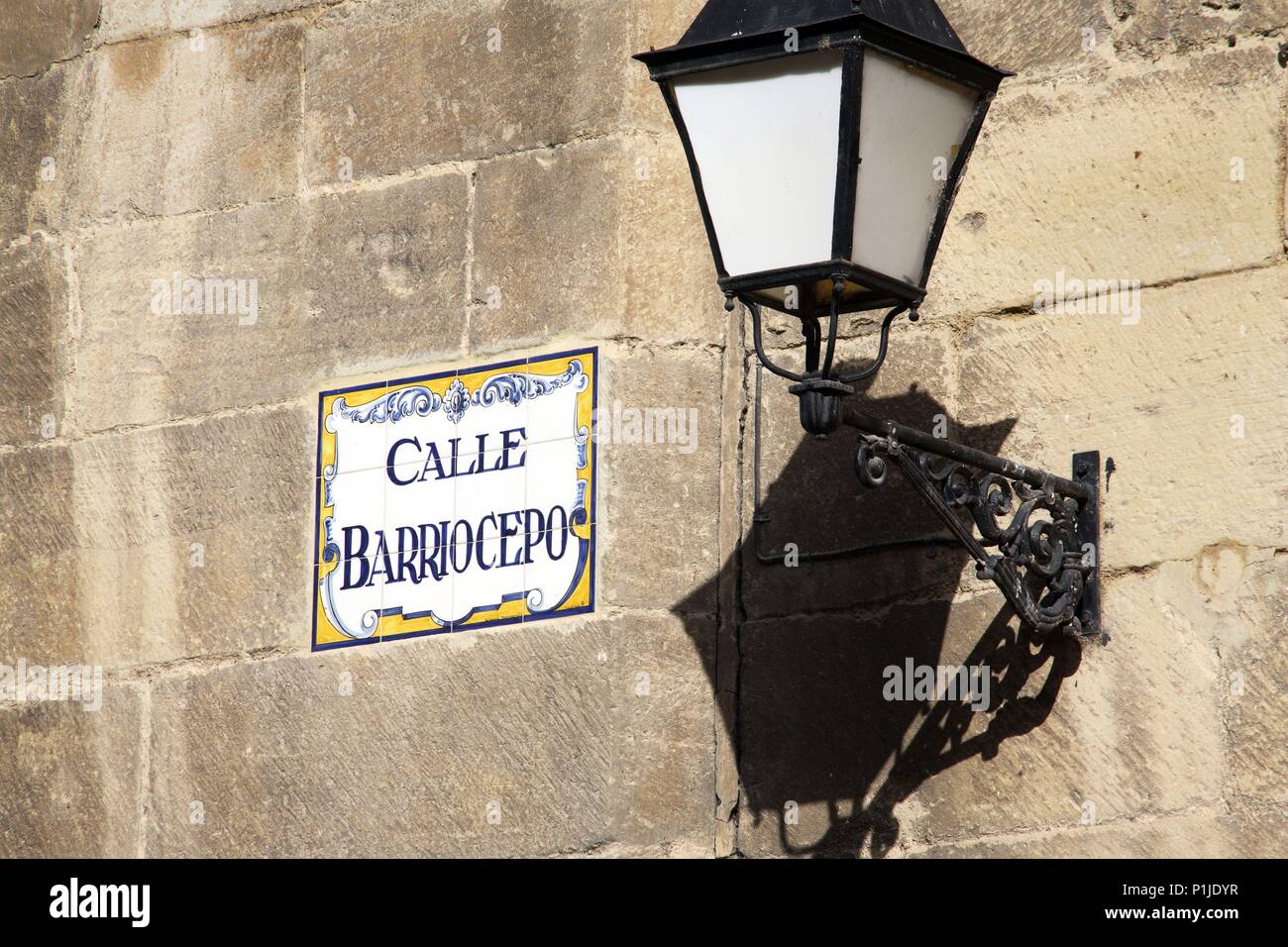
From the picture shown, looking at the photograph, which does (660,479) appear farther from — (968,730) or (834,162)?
(834,162)

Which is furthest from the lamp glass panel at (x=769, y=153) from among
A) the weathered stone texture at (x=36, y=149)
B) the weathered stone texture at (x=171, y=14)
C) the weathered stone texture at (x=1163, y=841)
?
the weathered stone texture at (x=36, y=149)

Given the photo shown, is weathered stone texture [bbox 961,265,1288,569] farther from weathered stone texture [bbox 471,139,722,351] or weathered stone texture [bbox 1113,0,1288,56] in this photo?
weathered stone texture [bbox 471,139,722,351]

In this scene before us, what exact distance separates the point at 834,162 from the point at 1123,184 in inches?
32.0

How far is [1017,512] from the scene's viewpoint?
3.22m

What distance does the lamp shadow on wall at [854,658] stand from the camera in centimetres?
343

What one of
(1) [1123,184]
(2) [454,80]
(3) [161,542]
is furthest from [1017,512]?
(3) [161,542]

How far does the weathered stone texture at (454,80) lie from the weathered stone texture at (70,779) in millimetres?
1199

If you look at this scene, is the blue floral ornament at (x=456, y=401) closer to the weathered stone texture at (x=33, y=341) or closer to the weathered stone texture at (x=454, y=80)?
the weathered stone texture at (x=454, y=80)

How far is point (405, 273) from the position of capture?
4039mm

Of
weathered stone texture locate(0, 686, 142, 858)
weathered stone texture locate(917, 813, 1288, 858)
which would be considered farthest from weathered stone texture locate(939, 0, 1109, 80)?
weathered stone texture locate(0, 686, 142, 858)

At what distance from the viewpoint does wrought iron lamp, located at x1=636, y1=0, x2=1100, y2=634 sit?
2.93 m

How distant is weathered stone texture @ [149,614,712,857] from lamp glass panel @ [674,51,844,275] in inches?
35.2

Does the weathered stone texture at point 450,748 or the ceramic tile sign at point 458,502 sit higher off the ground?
the ceramic tile sign at point 458,502

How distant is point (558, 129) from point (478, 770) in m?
1.25
